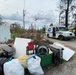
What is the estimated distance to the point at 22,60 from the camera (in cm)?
598

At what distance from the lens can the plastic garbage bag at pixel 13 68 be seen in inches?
217

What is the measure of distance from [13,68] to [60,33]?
49.7 ft

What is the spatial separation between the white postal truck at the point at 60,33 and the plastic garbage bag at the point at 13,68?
14512 mm

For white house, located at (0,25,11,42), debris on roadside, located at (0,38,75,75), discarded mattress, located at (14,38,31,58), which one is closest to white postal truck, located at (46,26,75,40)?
white house, located at (0,25,11,42)

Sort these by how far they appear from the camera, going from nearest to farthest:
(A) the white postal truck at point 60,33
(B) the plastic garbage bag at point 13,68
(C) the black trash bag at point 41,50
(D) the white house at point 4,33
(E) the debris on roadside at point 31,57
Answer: (B) the plastic garbage bag at point 13,68 → (E) the debris on roadside at point 31,57 → (C) the black trash bag at point 41,50 → (D) the white house at point 4,33 → (A) the white postal truck at point 60,33

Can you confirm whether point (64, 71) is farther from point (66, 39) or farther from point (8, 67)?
point (66, 39)

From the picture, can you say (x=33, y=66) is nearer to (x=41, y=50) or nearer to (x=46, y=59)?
(x=46, y=59)

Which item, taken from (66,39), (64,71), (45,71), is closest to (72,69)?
(64,71)

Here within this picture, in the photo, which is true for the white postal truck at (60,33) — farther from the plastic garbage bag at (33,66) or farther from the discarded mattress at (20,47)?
the plastic garbage bag at (33,66)

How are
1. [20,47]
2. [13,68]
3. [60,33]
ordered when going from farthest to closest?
[60,33], [20,47], [13,68]

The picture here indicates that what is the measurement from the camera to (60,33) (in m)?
20.2

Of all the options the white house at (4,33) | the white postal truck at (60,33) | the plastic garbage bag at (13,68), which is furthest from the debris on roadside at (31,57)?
the white postal truck at (60,33)

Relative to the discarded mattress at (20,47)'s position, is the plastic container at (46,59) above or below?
below

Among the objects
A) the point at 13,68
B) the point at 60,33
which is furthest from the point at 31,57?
the point at 60,33
